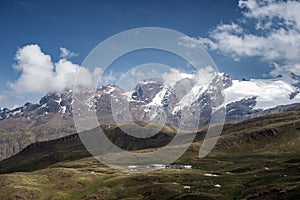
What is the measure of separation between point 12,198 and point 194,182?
284 ft

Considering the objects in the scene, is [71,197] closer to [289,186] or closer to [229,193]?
[229,193]

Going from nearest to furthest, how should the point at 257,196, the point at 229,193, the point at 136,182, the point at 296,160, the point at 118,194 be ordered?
the point at 257,196, the point at 229,193, the point at 118,194, the point at 136,182, the point at 296,160

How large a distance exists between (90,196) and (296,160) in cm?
10303

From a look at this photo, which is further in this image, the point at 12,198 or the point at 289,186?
the point at 12,198

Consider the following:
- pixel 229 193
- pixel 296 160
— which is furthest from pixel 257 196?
pixel 296 160

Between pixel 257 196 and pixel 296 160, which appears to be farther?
pixel 296 160

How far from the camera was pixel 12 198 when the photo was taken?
18738cm

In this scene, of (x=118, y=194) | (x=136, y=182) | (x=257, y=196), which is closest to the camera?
(x=257, y=196)

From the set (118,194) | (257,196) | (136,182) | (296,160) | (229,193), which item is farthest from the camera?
(296,160)

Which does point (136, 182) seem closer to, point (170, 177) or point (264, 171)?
Result: point (170, 177)

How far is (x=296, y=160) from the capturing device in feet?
648

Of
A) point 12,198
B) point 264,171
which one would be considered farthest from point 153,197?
point 12,198

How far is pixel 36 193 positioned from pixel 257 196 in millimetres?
111882

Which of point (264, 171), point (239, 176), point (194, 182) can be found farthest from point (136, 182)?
point (264, 171)
